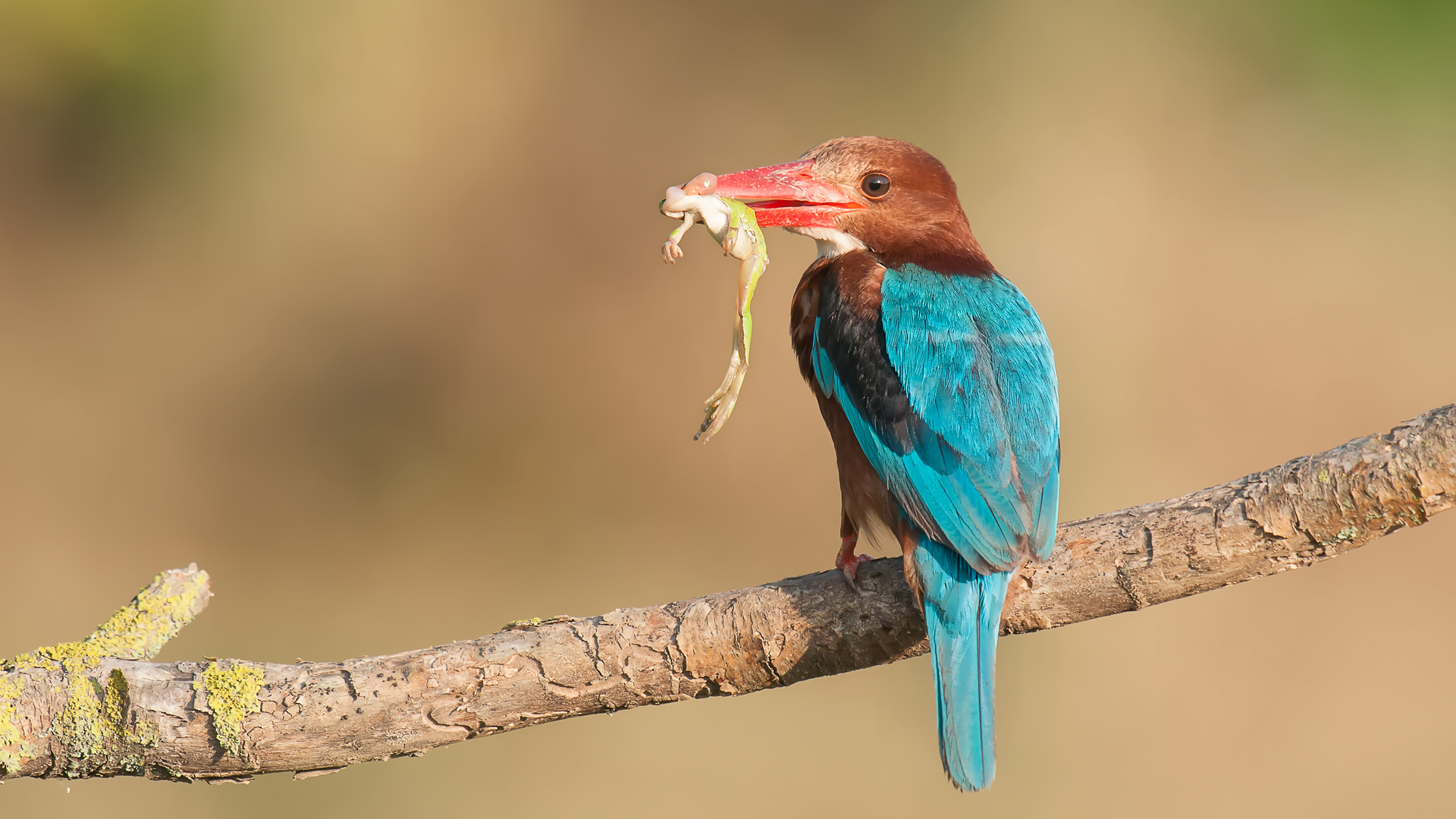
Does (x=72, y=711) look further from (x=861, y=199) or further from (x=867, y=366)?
(x=861, y=199)

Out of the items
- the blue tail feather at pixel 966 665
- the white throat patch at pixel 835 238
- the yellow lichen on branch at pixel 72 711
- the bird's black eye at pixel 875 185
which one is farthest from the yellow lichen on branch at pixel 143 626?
the bird's black eye at pixel 875 185

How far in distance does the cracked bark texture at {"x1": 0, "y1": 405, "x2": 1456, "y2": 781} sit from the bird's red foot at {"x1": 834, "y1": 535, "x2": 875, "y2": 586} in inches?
1.1

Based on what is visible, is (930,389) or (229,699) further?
(930,389)

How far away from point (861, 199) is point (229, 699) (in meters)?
1.58

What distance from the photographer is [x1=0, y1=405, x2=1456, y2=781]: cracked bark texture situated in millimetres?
1644

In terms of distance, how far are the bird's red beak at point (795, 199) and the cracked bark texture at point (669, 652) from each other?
90cm

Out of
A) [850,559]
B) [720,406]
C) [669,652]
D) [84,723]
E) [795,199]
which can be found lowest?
[84,723]

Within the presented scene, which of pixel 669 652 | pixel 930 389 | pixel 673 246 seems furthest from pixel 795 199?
pixel 669 652

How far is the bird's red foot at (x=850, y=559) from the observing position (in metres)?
1.88

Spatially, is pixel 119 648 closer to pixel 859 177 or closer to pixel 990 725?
pixel 990 725

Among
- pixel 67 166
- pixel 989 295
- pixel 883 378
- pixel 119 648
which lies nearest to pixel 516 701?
pixel 119 648

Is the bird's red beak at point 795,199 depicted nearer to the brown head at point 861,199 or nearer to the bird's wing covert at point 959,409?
the brown head at point 861,199

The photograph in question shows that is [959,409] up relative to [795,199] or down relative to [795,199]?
down

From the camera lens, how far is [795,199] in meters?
2.39
